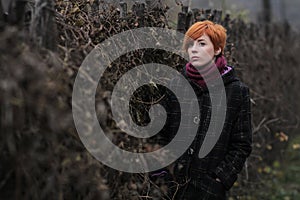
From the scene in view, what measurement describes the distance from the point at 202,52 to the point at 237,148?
0.70 metres

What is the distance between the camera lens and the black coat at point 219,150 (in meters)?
3.53

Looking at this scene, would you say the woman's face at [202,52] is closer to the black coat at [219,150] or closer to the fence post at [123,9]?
the black coat at [219,150]

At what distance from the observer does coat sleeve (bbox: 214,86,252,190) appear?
11.5 ft

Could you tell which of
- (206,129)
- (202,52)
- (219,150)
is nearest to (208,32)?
(202,52)

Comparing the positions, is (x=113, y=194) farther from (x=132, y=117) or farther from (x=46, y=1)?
(x=46, y=1)

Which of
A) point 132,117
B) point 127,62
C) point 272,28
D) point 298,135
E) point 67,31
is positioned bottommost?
point 298,135

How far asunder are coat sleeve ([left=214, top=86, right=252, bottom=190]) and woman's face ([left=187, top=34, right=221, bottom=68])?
335 millimetres

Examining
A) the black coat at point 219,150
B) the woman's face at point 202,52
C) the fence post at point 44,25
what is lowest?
the black coat at point 219,150

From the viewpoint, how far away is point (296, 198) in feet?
20.3

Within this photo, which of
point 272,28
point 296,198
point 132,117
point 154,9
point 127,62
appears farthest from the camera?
point 272,28

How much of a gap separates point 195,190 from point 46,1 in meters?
1.74

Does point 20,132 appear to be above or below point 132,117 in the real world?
above

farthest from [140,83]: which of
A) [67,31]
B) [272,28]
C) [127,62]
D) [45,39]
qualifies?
[272,28]

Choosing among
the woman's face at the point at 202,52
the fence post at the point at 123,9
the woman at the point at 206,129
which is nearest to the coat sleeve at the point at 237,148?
the woman at the point at 206,129
